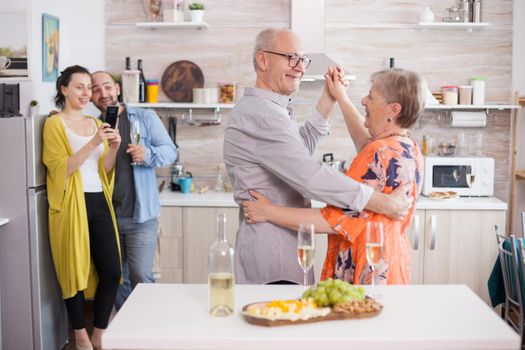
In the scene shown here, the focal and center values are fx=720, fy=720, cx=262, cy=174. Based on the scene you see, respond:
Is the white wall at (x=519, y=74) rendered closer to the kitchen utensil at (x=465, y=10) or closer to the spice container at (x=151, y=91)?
the kitchen utensil at (x=465, y=10)

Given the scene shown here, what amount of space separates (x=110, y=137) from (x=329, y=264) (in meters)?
1.62

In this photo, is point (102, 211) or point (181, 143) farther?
point (181, 143)

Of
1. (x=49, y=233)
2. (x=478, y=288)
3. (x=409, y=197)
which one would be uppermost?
(x=409, y=197)

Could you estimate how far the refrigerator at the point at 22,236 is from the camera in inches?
150

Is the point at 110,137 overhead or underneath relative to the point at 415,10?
underneath

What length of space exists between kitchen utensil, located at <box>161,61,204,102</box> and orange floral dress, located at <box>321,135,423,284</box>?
9.74 ft

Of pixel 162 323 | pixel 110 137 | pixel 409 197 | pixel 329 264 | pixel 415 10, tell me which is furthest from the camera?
pixel 415 10

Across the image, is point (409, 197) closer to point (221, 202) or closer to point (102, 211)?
point (102, 211)

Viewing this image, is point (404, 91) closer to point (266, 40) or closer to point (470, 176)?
point (266, 40)

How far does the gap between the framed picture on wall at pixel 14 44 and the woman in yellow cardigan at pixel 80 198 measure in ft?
2.67

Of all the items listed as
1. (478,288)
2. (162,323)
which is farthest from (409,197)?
(478,288)

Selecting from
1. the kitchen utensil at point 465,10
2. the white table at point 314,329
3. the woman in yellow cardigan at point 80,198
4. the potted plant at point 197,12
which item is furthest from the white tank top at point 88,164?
the kitchen utensil at point 465,10

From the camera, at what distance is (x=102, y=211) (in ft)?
12.7

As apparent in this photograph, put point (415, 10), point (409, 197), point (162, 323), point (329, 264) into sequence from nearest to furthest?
point (162, 323)
point (409, 197)
point (329, 264)
point (415, 10)
